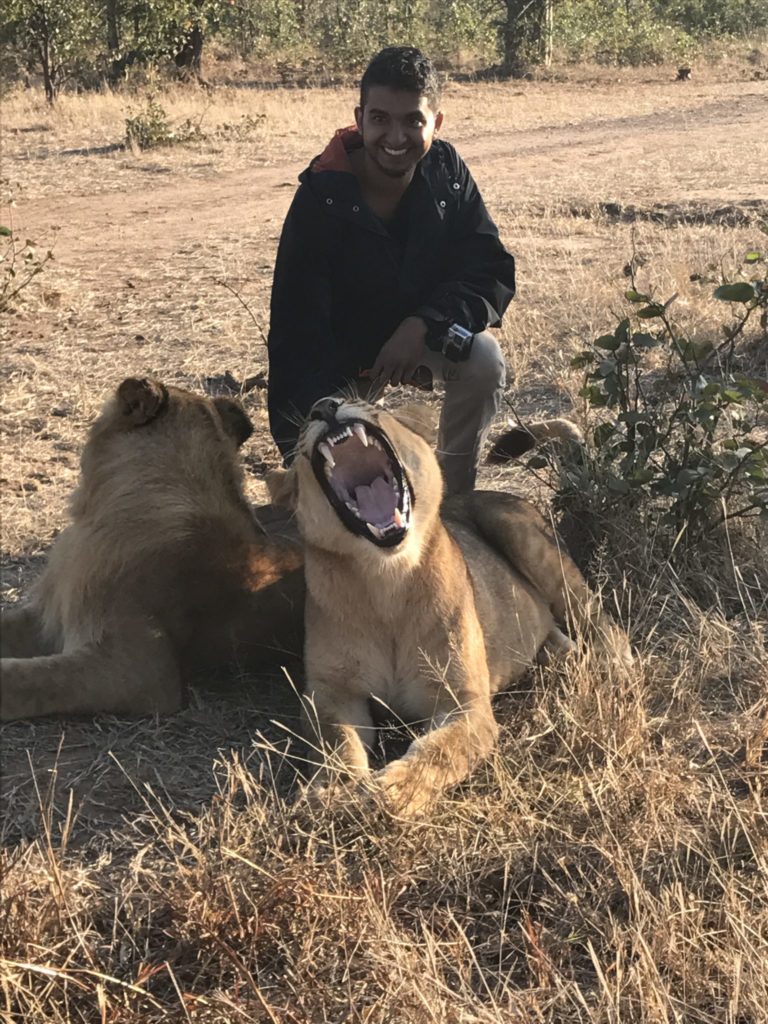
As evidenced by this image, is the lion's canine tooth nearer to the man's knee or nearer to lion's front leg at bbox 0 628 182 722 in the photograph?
lion's front leg at bbox 0 628 182 722

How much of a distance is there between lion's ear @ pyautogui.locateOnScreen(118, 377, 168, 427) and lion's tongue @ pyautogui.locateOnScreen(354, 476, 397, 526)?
81 cm

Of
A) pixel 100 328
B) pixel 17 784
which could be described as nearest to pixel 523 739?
pixel 17 784

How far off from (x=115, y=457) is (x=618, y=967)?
231 cm

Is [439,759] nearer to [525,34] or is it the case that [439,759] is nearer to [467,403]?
[467,403]

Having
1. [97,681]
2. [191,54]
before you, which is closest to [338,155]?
[97,681]

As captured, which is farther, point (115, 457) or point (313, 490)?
point (115, 457)

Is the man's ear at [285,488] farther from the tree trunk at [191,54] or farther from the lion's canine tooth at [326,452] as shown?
the tree trunk at [191,54]

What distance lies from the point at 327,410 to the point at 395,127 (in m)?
1.74

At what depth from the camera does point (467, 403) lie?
5.04 m

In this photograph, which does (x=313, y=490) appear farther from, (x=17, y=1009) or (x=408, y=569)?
(x=17, y=1009)

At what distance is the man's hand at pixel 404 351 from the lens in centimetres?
466

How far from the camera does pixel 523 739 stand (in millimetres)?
3379

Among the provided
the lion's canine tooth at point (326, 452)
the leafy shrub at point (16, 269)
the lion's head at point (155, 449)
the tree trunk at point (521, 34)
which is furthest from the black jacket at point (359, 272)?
the tree trunk at point (521, 34)

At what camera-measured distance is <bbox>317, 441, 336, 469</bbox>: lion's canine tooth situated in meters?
3.30
